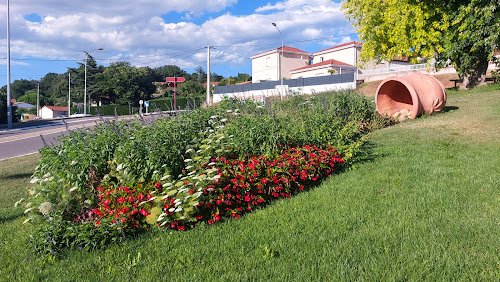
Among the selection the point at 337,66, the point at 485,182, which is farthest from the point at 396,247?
the point at 337,66

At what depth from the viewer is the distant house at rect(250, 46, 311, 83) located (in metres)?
51.1

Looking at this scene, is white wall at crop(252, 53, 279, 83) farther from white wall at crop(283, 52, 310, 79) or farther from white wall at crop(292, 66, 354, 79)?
white wall at crop(292, 66, 354, 79)

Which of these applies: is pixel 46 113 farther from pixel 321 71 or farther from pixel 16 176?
pixel 16 176

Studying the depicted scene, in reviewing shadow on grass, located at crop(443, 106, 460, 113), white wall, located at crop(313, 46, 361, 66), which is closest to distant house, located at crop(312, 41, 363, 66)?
white wall, located at crop(313, 46, 361, 66)

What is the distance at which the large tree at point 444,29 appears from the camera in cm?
1449

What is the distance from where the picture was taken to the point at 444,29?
15992 millimetres

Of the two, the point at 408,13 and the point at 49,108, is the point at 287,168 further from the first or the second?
the point at 49,108

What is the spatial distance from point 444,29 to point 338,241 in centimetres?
1640

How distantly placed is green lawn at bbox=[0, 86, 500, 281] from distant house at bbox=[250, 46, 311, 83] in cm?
4615

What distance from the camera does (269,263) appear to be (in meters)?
2.97

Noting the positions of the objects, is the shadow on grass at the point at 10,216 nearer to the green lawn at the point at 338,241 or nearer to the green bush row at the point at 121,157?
the green lawn at the point at 338,241

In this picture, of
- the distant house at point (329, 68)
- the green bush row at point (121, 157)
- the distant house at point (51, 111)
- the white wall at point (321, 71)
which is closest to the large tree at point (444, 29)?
the green bush row at point (121, 157)

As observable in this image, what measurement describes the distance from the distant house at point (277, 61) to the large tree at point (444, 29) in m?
31.4

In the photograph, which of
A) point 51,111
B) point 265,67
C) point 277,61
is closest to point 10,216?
point 277,61
